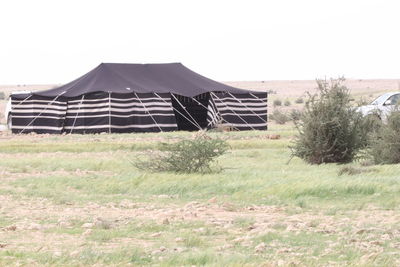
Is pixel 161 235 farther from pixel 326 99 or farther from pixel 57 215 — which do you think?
pixel 326 99

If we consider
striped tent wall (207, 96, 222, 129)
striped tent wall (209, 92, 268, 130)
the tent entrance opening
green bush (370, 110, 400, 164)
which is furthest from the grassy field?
striped tent wall (209, 92, 268, 130)

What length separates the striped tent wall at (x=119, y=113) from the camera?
33.0 m

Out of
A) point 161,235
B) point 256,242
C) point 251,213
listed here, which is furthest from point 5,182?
point 256,242

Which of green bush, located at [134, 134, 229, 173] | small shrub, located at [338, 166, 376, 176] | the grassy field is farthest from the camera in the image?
green bush, located at [134, 134, 229, 173]

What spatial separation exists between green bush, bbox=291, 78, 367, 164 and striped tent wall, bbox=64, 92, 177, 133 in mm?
13669

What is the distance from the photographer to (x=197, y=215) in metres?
11.7

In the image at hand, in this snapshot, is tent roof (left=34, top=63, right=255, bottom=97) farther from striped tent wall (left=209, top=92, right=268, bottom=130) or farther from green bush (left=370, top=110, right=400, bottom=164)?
green bush (left=370, top=110, right=400, bottom=164)

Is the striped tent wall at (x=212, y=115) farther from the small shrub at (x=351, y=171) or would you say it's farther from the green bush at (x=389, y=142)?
the small shrub at (x=351, y=171)

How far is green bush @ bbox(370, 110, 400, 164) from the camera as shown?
63.4 ft

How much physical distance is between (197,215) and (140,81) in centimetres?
2386

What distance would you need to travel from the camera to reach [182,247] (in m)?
9.00

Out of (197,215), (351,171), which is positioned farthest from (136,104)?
(197,215)

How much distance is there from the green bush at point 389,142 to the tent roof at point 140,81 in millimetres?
15085

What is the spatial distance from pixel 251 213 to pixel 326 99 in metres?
8.72
